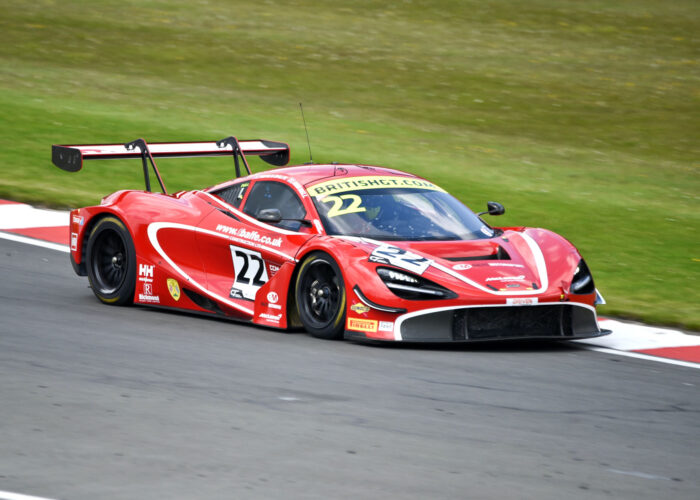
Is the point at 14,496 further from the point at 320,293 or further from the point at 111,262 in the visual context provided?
the point at 111,262

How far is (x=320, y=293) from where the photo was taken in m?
8.32

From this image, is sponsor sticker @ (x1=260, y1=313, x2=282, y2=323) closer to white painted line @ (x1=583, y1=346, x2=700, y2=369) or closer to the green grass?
white painted line @ (x1=583, y1=346, x2=700, y2=369)

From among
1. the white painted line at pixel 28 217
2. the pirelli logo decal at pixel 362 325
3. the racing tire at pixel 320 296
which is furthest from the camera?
the white painted line at pixel 28 217

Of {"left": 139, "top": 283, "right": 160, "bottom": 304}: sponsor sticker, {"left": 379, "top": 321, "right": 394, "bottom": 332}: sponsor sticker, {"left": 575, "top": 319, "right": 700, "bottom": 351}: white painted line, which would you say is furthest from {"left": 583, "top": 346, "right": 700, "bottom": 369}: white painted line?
{"left": 139, "top": 283, "right": 160, "bottom": 304}: sponsor sticker

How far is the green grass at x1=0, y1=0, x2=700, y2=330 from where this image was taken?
15.0 meters

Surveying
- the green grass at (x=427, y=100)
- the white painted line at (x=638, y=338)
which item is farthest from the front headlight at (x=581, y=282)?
the green grass at (x=427, y=100)

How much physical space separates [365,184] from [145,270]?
1.96 meters

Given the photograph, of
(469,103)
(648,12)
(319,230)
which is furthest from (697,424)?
(648,12)

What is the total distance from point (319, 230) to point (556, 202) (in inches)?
304

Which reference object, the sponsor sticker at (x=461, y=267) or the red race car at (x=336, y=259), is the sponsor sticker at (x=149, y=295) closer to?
the red race car at (x=336, y=259)

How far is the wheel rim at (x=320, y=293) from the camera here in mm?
8250

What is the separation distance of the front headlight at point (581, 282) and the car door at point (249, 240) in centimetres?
189

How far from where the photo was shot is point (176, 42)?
28516 millimetres

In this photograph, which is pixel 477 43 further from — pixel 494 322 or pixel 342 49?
pixel 494 322
